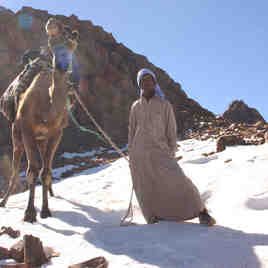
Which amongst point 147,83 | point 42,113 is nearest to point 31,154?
point 42,113

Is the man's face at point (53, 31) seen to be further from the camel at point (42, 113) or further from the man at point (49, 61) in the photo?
the camel at point (42, 113)

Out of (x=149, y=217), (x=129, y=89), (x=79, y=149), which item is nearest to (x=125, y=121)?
(x=129, y=89)

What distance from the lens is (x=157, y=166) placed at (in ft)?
11.2

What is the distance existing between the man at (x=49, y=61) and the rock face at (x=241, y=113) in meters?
31.4

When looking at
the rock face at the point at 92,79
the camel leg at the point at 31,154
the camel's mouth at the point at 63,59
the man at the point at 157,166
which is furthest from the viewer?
the rock face at the point at 92,79

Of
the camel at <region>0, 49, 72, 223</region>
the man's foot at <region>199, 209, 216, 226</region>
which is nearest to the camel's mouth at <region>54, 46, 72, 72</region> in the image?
the camel at <region>0, 49, 72, 223</region>

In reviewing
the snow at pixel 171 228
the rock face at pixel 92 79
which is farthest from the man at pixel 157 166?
the rock face at pixel 92 79

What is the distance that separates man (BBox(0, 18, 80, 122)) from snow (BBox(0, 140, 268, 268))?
5.67ft

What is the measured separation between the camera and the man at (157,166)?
3.35 metres

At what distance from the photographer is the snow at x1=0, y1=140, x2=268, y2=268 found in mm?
2287

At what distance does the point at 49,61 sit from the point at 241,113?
33174mm

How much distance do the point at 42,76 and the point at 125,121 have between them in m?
19.3

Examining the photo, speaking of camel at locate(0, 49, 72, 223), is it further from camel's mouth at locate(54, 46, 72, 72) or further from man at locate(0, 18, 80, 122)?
man at locate(0, 18, 80, 122)

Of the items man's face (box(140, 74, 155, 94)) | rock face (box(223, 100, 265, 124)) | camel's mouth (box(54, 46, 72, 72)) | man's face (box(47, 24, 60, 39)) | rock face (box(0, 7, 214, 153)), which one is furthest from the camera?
rock face (box(223, 100, 265, 124))
